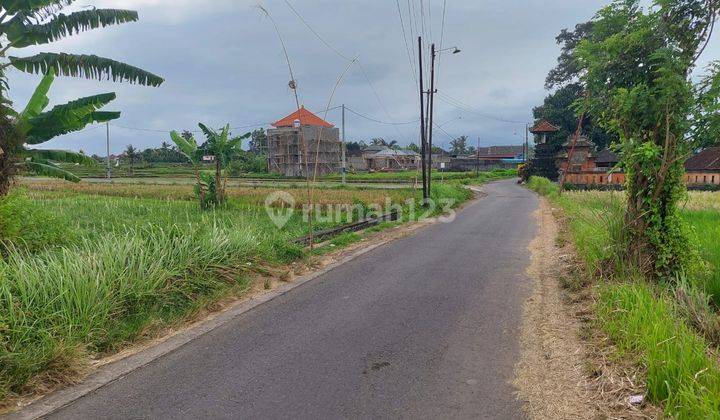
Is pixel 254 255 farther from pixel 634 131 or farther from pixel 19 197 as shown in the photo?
pixel 634 131

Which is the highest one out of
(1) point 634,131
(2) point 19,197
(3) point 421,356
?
(1) point 634,131

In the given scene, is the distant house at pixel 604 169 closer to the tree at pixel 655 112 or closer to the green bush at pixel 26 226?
the tree at pixel 655 112

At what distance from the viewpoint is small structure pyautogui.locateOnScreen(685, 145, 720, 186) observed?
95.2 feet

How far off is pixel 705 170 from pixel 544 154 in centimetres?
1534

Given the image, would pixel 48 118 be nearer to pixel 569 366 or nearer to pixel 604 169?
pixel 569 366

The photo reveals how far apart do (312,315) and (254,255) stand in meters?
2.31

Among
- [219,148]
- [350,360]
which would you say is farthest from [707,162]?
[350,360]

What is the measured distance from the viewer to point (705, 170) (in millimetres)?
34812

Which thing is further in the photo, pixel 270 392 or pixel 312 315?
pixel 312 315

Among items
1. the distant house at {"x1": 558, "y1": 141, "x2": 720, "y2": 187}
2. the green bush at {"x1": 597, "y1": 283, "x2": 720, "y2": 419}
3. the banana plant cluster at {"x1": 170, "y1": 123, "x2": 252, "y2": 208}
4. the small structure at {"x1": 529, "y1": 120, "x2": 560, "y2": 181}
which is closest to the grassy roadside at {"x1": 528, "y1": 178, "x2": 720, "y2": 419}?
the green bush at {"x1": 597, "y1": 283, "x2": 720, "y2": 419}

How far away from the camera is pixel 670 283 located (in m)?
5.74

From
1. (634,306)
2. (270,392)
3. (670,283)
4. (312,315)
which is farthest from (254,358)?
(670,283)

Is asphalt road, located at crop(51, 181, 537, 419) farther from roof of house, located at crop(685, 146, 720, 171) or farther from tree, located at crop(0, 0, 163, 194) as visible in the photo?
roof of house, located at crop(685, 146, 720, 171)

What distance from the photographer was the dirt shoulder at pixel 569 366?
3428 mm
